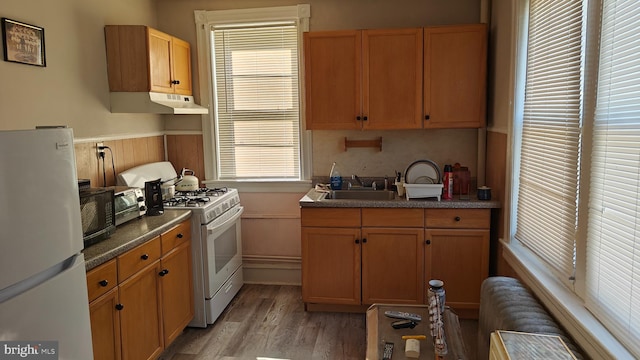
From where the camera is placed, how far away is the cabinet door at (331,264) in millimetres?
3439

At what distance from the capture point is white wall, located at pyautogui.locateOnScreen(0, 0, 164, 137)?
8.29 ft

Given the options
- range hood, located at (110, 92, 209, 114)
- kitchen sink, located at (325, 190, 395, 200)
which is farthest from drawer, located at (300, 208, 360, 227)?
range hood, located at (110, 92, 209, 114)

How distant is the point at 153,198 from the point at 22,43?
3.82ft

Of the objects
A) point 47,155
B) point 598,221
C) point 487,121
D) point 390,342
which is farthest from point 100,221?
point 487,121

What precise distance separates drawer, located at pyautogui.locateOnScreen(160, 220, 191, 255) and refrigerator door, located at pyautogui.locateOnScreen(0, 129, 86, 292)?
3.15 ft

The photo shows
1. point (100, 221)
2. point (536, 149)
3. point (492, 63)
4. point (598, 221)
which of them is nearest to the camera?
point (598, 221)

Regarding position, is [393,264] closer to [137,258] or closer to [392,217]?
[392,217]

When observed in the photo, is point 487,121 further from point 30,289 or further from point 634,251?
point 30,289

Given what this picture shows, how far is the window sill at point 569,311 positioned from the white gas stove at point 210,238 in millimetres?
2076

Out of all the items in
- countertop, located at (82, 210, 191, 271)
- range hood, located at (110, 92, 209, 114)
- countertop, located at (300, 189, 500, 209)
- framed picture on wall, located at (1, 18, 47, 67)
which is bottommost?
countertop, located at (82, 210, 191, 271)

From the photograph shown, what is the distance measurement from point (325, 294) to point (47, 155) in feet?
7.70

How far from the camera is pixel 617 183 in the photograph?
1714 millimetres

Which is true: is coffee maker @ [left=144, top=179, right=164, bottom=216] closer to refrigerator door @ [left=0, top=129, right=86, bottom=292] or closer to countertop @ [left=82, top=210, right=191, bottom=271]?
countertop @ [left=82, top=210, right=191, bottom=271]

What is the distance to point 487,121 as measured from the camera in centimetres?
365
